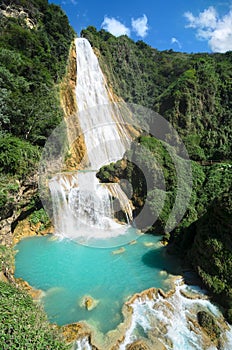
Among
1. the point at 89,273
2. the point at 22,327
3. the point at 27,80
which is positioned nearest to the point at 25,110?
the point at 27,80

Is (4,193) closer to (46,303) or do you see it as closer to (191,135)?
(46,303)

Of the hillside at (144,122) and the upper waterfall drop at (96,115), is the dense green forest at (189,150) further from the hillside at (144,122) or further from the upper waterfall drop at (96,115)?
the upper waterfall drop at (96,115)

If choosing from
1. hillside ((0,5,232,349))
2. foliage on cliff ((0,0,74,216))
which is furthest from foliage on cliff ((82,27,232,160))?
foliage on cliff ((0,0,74,216))

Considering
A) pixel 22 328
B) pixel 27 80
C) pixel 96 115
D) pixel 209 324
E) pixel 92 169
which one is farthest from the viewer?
pixel 96 115

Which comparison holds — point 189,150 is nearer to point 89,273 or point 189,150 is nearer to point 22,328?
point 89,273

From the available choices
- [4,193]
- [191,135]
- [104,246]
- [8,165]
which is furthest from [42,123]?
[191,135]
